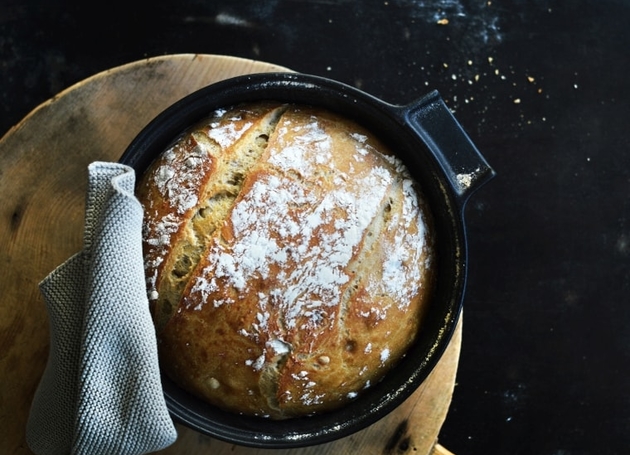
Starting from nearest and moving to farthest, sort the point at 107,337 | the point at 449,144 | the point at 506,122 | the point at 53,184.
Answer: the point at 107,337 < the point at 449,144 < the point at 53,184 < the point at 506,122

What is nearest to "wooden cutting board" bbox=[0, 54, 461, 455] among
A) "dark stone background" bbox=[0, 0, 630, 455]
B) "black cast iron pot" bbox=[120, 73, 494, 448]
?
"black cast iron pot" bbox=[120, 73, 494, 448]

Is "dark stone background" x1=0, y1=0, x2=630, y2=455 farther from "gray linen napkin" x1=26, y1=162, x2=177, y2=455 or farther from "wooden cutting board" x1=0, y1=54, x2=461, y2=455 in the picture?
"gray linen napkin" x1=26, y1=162, x2=177, y2=455

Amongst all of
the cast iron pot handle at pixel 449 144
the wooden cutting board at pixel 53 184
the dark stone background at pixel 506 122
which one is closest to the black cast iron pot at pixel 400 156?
the cast iron pot handle at pixel 449 144

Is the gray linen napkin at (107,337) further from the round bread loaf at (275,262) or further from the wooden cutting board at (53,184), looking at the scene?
the wooden cutting board at (53,184)

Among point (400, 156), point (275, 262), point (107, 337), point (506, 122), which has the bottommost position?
point (107, 337)

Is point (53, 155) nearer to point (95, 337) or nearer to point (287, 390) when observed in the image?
point (95, 337)

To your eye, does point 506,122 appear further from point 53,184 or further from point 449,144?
point 53,184

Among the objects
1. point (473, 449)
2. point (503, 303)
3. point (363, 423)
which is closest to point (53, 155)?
point (363, 423)

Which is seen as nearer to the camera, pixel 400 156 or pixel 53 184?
pixel 400 156

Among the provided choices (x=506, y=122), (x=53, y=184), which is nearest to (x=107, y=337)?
(x=53, y=184)
